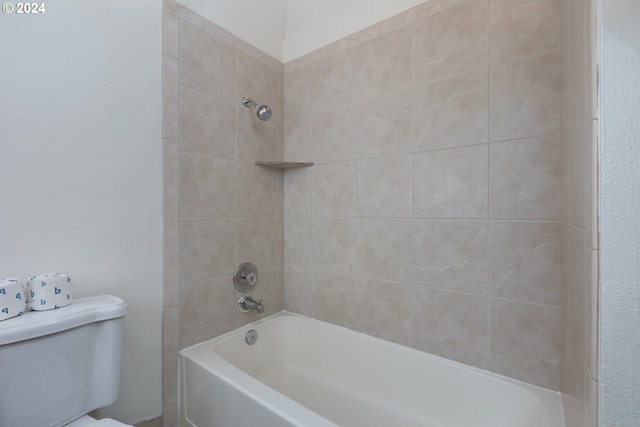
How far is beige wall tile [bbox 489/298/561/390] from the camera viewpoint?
101 centimetres

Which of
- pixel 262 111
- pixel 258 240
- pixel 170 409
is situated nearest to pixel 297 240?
pixel 258 240

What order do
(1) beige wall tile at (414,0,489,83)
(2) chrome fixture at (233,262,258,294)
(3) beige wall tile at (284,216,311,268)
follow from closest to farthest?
(1) beige wall tile at (414,0,489,83)
(2) chrome fixture at (233,262,258,294)
(3) beige wall tile at (284,216,311,268)

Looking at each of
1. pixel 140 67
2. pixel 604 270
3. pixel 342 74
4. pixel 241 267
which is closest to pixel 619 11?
pixel 604 270

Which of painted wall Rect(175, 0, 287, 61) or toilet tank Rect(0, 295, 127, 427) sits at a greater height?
painted wall Rect(175, 0, 287, 61)

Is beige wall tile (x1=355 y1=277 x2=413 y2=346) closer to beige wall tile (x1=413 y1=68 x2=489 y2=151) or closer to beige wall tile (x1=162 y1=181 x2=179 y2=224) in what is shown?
beige wall tile (x1=413 y1=68 x2=489 y2=151)

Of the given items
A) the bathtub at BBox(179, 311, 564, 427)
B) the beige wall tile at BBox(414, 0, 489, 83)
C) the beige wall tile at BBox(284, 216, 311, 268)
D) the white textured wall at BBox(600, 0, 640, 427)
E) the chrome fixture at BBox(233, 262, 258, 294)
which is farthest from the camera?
the beige wall tile at BBox(284, 216, 311, 268)

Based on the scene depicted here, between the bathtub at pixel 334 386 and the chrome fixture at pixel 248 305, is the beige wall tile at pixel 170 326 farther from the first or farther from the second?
the chrome fixture at pixel 248 305

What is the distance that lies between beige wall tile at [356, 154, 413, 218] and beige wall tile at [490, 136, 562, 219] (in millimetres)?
348

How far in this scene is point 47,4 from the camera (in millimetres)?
906

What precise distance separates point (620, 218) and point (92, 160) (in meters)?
1.41

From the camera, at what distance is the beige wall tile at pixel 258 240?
153 centimetres

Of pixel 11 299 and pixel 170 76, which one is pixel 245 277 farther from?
pixel 170 76

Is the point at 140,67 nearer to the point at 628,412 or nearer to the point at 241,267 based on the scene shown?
the point at 241,267

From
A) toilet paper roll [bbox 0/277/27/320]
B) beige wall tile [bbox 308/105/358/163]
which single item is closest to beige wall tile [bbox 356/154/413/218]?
beige wall tile [bbox 308/105/358/163]
